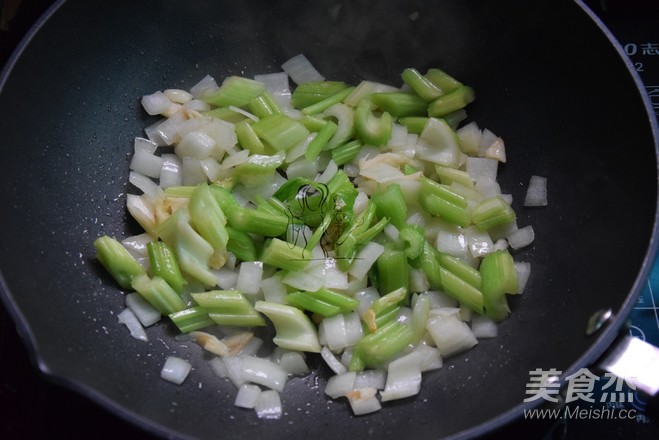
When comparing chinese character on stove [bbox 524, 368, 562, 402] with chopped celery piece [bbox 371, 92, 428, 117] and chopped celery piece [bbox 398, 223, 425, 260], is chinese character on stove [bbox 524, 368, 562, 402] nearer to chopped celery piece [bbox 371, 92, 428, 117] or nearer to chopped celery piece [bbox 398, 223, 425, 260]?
chopped celery piece [bbox 398, 223, 425, 260]

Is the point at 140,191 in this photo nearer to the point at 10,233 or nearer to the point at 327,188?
the point at 10,233

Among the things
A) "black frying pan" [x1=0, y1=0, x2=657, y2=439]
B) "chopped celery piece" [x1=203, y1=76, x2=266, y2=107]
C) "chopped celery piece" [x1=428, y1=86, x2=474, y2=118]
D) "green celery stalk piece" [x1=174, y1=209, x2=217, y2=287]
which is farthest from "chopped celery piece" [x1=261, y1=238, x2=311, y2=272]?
"chopped celery piece" [x1=428, y1=86, x2=474, y2=118]

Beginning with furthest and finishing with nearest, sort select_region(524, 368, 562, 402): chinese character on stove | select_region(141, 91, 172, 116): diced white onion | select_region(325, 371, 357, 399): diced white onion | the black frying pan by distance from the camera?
select_region(141, 91, 172, 116): diced white onion < select_region(325, 371, 357, 399): diced white onion < the black frying pan < select_region(524, 368, 562, 402): chinese character on stove

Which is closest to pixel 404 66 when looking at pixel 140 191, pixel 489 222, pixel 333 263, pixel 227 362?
pixel 489 222

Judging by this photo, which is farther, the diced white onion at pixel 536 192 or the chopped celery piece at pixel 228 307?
the diced white onion at pixel 536 192

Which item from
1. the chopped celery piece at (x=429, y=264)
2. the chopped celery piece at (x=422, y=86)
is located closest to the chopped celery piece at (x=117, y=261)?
the chopped celery piece at (x=429, y=264)

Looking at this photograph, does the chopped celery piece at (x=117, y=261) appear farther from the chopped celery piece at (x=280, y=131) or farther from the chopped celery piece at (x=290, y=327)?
the chopped celery piece at (x=280, y=131)
